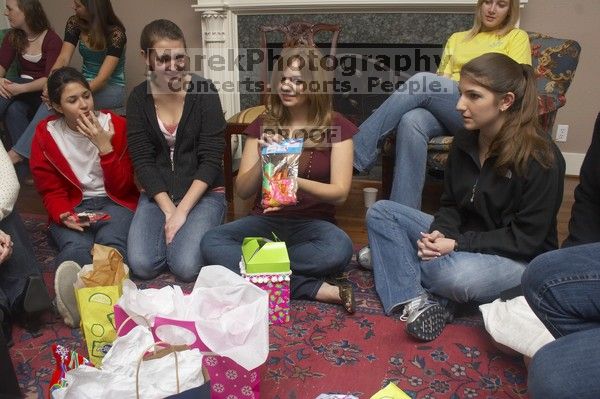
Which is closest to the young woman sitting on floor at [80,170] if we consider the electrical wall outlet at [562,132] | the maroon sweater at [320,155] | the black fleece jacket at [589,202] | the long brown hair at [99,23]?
the maroon sweater at [320,155]

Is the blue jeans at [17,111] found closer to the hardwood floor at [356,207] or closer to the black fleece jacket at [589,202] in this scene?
the hardwood floor at [356,207]

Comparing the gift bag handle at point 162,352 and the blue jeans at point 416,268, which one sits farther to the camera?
the blue jeans at point 416,268

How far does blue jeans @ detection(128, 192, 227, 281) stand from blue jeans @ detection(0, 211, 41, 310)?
1.30 feet

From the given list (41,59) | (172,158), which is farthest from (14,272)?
(41,59)

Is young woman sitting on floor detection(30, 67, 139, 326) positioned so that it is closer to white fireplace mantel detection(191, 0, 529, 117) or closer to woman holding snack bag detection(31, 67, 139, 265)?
woman holding snack bag detection(31, 67, 139, 265)

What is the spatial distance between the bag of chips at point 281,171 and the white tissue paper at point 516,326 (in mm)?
708

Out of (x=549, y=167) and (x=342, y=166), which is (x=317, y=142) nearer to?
(x=342, y=166)

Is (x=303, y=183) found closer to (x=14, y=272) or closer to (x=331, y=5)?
(x=14, y=272)

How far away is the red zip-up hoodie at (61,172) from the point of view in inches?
85.6

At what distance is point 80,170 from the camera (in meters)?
2.23

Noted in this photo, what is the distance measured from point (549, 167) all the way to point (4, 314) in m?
1.78

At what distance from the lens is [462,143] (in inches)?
73.2

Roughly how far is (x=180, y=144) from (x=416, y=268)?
108cm

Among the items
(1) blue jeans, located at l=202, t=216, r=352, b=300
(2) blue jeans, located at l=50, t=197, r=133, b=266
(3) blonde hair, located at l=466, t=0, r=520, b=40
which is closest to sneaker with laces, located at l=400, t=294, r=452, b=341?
(1) blue jeans, located at l=202, t=216, r=352, b=300
